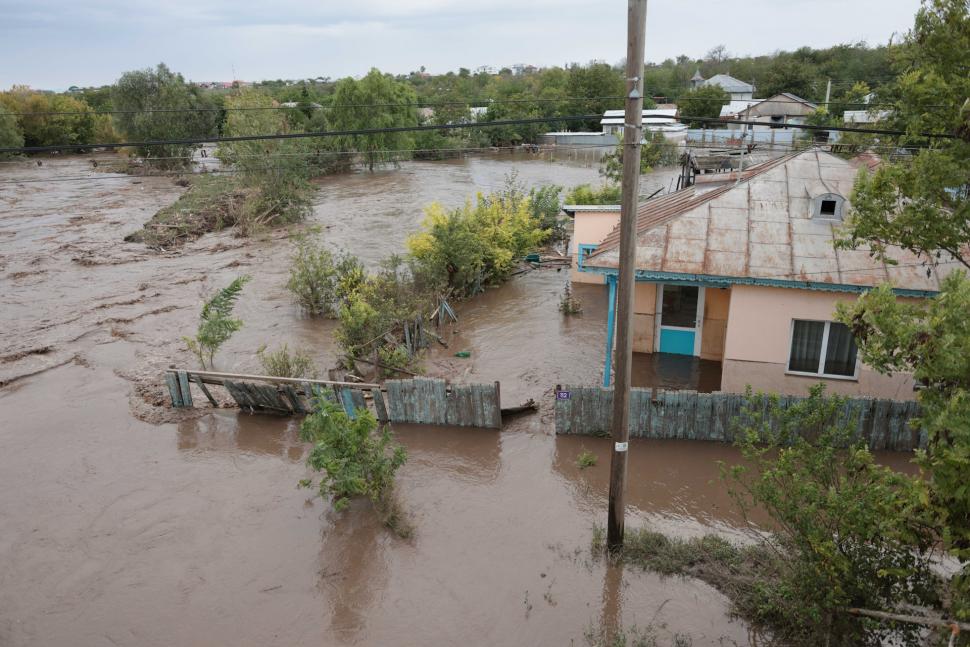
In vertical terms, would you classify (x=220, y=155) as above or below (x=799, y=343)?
above

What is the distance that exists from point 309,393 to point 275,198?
21.0 m

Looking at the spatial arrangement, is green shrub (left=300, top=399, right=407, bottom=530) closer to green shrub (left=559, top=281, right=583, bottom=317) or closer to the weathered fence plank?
the weathered fence plank

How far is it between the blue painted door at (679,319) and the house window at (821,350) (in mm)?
2267

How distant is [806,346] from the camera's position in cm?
1122

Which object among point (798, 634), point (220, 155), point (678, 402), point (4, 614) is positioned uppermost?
point (220, 155)

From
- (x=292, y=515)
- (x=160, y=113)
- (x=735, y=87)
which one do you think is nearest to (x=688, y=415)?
(x=292, y=515)

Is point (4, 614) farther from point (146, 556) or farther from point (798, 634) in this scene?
point (798, 634)

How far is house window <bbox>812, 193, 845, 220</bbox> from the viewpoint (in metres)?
11.3

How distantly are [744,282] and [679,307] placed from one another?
8.35 feet

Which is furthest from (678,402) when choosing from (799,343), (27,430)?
(27,430)

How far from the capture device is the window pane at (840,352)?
1104cm

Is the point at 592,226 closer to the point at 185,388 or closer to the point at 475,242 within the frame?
the point at 475,242

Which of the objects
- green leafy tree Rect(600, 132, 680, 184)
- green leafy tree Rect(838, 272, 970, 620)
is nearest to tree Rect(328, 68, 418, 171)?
green leafy tree Rect(600, 132, 680, 184)

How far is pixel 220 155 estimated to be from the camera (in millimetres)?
33375
